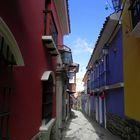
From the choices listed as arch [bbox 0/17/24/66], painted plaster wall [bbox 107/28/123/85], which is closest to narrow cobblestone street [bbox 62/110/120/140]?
painted plaster wall [bbox 107/28/123/85]

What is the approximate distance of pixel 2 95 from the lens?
185 inches

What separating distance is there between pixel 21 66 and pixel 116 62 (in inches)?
378

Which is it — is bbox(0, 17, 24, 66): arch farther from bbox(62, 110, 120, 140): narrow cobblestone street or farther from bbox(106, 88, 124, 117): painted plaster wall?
bbox(62, 110, 120, 140): narrow cobblestone street

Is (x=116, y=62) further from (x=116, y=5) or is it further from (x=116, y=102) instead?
(x=116, y=5)

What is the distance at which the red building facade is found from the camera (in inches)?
185

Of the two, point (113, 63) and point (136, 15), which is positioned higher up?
A: point (136, 15)

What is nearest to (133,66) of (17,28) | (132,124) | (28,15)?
(132,124)

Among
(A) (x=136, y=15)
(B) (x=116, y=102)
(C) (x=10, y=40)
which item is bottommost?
(B) (x=116, y=102)

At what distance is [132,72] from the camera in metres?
9.70

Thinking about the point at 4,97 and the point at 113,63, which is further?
the point at 113,63

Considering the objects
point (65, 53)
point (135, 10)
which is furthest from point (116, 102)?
point (135, 10)

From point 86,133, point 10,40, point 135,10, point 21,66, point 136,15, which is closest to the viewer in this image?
point 10,40

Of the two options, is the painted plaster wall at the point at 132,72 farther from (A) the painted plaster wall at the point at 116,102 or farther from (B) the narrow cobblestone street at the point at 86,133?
(B) the narrow cobblestone street at the point at 86,133

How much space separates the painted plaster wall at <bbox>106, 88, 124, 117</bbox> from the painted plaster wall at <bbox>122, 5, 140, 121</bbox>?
110 inches
